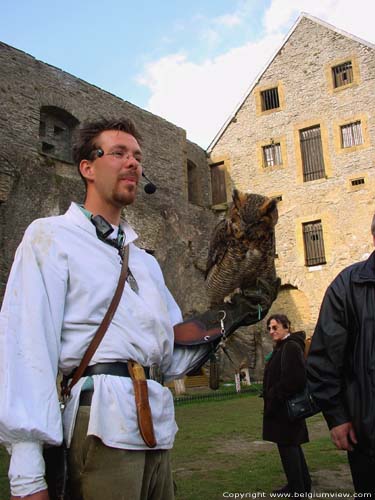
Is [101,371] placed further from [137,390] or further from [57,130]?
[57,130]

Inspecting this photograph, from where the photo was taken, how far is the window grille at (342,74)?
19172 mm

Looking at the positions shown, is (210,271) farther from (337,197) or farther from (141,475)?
(337,197)

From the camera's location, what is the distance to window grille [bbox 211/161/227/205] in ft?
69.4

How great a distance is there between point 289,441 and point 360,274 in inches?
81.5

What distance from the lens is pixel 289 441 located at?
4113mm

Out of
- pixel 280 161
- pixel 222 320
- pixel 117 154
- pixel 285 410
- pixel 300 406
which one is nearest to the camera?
pixel 117 154

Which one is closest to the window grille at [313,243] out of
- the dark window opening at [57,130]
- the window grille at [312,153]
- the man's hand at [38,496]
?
the window grille at [312,153]

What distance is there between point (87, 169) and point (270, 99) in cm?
2044

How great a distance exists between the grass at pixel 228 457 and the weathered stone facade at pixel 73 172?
246 inches

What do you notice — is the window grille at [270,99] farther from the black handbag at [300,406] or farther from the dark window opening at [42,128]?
the black handbag at [300,406]

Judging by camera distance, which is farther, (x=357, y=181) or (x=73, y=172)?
(x=357, y=181)

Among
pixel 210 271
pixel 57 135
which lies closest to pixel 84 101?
pixel 57 135

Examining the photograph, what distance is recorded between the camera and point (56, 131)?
1521 centimetres

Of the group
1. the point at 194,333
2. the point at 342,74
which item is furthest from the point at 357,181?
the point at 194,333
